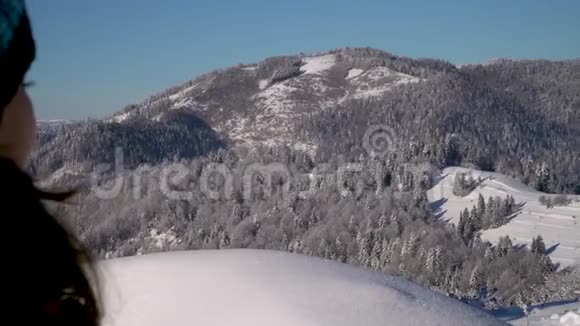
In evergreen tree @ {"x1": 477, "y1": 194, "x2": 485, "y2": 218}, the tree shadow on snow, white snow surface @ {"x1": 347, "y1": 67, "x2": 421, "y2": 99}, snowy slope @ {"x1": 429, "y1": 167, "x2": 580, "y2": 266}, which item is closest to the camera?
the tree shadow on snow

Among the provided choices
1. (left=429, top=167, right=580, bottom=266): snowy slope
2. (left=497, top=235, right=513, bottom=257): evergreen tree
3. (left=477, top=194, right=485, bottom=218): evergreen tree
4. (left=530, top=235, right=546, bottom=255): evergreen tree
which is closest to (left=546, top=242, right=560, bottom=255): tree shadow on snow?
(left=429, top=167, right=580, bottom=266): snowy slope

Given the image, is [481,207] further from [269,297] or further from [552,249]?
[269,297]

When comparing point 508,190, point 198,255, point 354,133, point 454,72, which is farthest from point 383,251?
point 454,72

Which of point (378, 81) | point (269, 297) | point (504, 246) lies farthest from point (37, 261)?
point (378, 81)

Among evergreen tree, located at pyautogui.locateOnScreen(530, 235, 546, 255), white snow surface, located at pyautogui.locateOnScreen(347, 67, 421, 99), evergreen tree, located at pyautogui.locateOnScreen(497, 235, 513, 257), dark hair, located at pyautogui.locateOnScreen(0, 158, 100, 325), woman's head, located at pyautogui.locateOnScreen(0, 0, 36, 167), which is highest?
woman's head, located at pyautogui.locateOnScreen(0, 0, 36, 167)

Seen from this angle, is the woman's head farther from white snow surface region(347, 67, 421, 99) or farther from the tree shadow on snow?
white snow surface region(347, 67, 421, 99)

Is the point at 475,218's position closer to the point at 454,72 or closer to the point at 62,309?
the point at 62,309

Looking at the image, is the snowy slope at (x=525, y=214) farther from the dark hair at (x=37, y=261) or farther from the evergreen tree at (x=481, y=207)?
the dark hair at (x=37, y=261)
